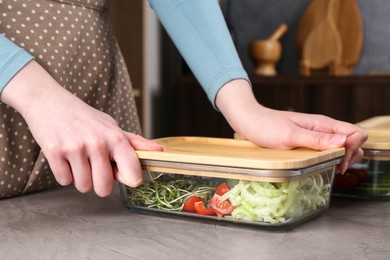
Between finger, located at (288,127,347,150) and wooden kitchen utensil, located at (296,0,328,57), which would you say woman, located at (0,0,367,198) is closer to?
finger, located at (288,127,347,150)

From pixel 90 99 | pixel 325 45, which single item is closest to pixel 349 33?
pixel 325 45

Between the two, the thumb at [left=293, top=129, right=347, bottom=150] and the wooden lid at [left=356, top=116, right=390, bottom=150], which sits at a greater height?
the thumb at [left=293, top=129, right=347, bottom=150]

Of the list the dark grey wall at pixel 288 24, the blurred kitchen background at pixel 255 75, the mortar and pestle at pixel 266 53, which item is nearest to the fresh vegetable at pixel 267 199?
the blurred kitchen background at pixel 255 75

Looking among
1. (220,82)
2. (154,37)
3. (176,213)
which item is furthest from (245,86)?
(154,37)

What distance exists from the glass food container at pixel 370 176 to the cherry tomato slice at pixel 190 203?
293 mm

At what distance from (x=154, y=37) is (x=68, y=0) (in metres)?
2.37

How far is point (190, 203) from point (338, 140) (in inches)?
8.8

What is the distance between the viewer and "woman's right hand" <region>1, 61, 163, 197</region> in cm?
74

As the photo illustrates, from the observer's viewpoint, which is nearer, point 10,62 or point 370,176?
point 10,62

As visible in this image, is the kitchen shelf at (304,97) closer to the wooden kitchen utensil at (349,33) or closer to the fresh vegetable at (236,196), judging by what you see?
the wooden kitchen utensil at (349,33)

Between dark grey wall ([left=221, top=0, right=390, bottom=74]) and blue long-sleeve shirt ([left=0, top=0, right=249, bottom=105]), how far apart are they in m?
2.59

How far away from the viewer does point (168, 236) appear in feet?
2.30

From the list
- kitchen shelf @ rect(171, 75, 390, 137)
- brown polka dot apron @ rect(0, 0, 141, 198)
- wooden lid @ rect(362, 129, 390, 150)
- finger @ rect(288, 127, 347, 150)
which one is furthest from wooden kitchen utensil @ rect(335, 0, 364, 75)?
finger @ rect(288, 127, 347, 150)

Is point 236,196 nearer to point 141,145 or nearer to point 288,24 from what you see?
point 141,145
